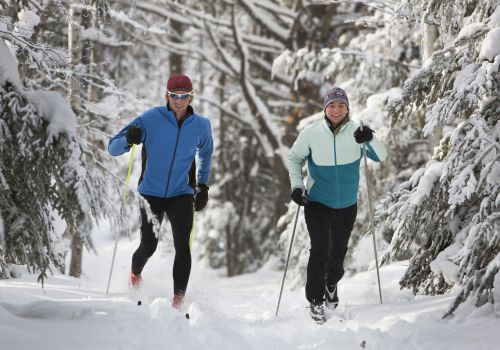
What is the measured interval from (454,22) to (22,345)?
16.0ft

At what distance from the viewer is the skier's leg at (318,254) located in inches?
213

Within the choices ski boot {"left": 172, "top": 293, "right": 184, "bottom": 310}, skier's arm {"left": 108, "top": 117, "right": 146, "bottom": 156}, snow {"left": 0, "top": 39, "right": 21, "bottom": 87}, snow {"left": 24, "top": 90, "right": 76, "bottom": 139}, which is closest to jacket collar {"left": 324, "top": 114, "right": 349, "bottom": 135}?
skier's arm {"left": 108, "top": 117, "right": 146, "bottom": 156}

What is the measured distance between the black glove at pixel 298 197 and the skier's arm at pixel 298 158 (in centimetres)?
6

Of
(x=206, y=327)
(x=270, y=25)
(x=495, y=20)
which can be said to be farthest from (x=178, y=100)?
(x=270, y=25)

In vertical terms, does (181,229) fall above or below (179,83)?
below

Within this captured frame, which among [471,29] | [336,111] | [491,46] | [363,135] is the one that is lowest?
[363,135]

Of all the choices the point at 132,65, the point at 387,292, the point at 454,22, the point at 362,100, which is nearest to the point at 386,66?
the point at 362,100

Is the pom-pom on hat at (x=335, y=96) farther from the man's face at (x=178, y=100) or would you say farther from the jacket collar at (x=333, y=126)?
the man's face at (x=178, y=100)

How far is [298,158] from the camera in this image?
5570mm

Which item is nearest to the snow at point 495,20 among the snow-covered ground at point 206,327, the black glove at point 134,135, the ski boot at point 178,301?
the snow-covered ground at point 206,327

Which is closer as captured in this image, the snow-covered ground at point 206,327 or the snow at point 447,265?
the snow-covered ground at point 206,327

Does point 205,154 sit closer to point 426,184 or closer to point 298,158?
point 298,158

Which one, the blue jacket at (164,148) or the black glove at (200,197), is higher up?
the blue jacket at (164,148)

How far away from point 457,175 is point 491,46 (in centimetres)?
105
